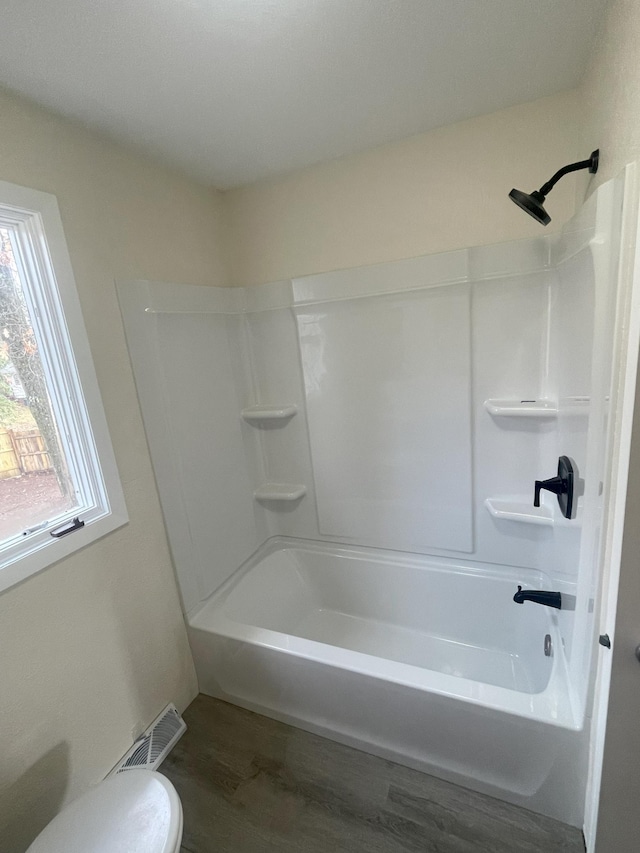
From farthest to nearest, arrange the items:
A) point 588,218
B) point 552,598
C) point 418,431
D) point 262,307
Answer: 1. point 262,307
2. point 418,431
3. point 552,598
4. point 588,218

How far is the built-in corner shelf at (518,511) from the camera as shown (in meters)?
1.68

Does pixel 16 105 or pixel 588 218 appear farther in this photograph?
pixel 16 105

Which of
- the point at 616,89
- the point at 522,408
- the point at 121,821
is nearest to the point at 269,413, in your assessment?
the point at 522,408

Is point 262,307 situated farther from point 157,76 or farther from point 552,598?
point 552,598

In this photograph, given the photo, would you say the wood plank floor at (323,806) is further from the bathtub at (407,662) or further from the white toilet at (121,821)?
the white toilet at (121,821)

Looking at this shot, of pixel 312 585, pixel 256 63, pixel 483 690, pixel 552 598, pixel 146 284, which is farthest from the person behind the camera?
pixel 312 585

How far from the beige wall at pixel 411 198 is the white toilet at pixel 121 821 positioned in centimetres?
198

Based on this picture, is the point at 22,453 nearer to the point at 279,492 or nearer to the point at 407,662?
the point at 279,492

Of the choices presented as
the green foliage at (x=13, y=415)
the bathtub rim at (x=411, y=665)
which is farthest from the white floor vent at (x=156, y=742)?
the green foliage at (x=13, y=415)

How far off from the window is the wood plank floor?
3.30 feet

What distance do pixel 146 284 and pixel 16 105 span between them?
590 mm

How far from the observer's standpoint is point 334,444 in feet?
6.86

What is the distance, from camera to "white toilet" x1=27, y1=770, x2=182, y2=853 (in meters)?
0.94

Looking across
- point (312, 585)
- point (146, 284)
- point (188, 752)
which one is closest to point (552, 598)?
point (312, 585)
